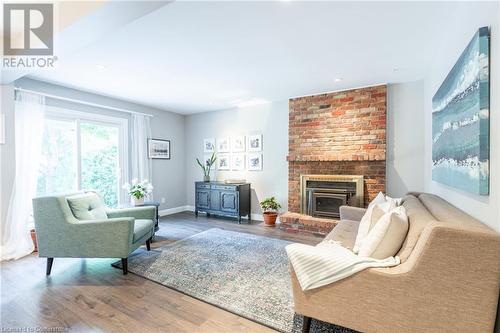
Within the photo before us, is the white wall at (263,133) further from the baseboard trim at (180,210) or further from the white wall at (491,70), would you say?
the white wall at (491,70)

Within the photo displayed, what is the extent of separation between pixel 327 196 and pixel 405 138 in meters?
1.48

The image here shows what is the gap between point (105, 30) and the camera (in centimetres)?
170

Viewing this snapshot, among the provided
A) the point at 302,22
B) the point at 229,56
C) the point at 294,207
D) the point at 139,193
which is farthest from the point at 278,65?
the point at 139,193

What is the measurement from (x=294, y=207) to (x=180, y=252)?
221cm

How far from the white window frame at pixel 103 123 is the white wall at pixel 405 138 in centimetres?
472

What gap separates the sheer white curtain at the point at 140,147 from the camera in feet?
14.9

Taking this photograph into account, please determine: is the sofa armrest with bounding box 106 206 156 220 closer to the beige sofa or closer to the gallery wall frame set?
the gallery wall frame set

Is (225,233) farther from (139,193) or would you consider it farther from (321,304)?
(321,304)

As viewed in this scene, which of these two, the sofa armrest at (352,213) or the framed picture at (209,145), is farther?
the framed picture at (209,145)

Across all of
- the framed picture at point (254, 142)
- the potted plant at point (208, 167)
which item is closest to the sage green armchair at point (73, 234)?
the potted plant at point (208, 167)

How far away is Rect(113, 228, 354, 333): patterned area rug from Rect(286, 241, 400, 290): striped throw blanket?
1.65 feet

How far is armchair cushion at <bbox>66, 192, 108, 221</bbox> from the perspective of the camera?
2508 millimetres

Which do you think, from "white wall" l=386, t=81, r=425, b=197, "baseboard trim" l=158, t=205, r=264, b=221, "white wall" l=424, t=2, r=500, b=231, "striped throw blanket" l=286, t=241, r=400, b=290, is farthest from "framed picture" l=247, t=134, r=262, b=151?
"striped throw blanket" l=286, t=241, r=400, b=290
